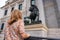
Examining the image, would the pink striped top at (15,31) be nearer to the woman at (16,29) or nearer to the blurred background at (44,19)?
the woman at (16,29)

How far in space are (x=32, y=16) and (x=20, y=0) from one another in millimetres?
9239

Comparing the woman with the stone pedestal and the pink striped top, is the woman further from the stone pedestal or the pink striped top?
the stone pedestal

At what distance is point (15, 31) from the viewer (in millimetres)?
1615

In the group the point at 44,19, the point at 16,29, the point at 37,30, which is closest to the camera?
the point at 16,29

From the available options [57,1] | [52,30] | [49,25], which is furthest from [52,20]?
[57,1]

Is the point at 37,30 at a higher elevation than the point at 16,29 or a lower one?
lower

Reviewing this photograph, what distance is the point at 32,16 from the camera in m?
3.65

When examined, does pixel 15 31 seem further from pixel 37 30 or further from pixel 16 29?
pixel 37 30

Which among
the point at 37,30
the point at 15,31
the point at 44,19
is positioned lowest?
the point at 37,30

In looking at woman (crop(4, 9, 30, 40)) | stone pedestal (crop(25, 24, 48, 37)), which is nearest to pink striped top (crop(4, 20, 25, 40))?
woman (crop(4, 9, 30, 40))

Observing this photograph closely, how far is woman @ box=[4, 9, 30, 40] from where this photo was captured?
155 centimetres

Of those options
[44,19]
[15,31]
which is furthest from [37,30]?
[15,31]

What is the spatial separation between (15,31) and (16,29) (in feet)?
0.12

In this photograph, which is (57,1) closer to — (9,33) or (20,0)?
(9,33)
